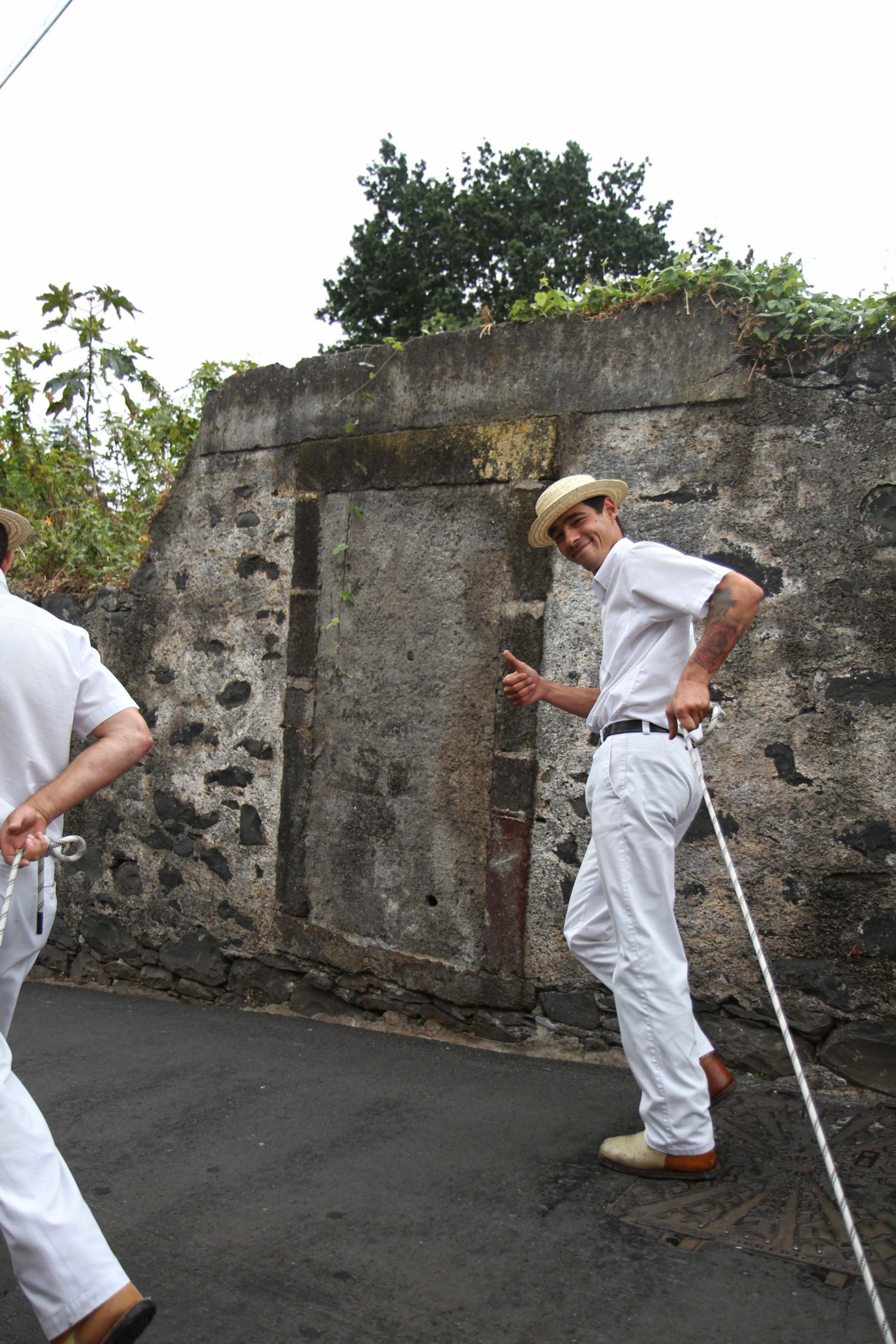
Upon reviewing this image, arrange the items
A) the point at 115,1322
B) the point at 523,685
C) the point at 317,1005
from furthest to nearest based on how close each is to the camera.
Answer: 1. the point at 317,1005
2. the point at 523,685
3. the point at 115,1322

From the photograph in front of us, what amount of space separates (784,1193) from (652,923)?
2.50 feet

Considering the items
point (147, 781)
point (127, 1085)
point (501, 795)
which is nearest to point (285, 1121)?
point (127, 1085)

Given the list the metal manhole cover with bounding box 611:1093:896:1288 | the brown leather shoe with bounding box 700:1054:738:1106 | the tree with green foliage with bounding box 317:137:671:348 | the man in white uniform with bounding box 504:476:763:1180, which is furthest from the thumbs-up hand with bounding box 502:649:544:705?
the tree with green foliage with bounding box 317:137:671:348

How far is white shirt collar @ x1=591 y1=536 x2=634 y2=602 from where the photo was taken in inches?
132

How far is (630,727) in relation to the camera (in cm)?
319

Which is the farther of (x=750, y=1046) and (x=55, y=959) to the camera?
(x=55, y=959)

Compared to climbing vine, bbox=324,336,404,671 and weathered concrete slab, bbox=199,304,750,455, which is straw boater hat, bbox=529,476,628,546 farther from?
climbing vine, bbox=324,336,404,671

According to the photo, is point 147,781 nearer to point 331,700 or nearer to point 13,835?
point 331,700

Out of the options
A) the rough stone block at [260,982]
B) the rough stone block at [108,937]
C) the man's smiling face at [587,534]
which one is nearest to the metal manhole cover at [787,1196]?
the man's smiling face at [587,534]

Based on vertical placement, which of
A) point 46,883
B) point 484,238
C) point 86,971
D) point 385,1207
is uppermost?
point 484,238

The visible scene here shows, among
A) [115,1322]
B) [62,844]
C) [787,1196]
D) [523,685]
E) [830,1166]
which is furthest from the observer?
[523,685]

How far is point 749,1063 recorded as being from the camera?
3.94m

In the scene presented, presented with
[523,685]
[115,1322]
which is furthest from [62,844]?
[523,685]

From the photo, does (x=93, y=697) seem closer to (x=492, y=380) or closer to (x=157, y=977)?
(x=492, y=380)
